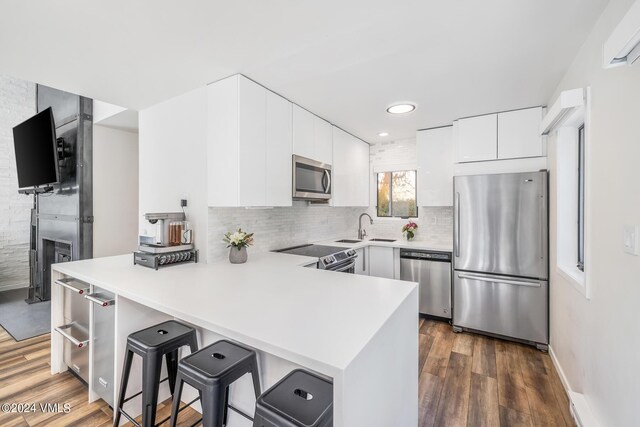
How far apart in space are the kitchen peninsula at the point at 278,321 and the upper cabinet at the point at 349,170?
1.61 meters

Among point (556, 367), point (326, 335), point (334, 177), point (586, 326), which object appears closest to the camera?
point (326, 335)

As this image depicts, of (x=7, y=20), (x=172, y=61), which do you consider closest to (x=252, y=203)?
(x=172, y=61)

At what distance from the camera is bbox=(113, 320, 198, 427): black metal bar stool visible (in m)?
1.48

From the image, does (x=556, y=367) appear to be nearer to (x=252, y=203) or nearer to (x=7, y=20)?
(x=252, y=203)

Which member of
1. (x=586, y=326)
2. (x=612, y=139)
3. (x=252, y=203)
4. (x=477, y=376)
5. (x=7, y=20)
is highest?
(x=7, y=20)

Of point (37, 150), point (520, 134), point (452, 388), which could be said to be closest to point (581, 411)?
point (452, 388)

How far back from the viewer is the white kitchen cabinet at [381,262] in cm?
372

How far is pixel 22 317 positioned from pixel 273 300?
13.1 ft

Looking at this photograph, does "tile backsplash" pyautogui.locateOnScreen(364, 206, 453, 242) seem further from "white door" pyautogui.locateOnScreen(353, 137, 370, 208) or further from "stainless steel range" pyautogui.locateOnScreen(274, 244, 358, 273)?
"stainless steel range" pyautogui.locateOnScreen(274, 244, 358, 273)

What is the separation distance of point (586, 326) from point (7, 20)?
3805 millimetres

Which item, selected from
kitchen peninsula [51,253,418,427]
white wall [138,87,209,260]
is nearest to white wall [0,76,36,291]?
white wall [138,87,209,260]

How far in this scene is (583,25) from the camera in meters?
1.62

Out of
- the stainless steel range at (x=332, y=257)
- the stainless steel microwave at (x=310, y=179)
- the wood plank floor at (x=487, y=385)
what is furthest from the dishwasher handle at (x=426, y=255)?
the stainless steel microwave at (x=310, y=179)

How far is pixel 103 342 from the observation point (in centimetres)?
183
